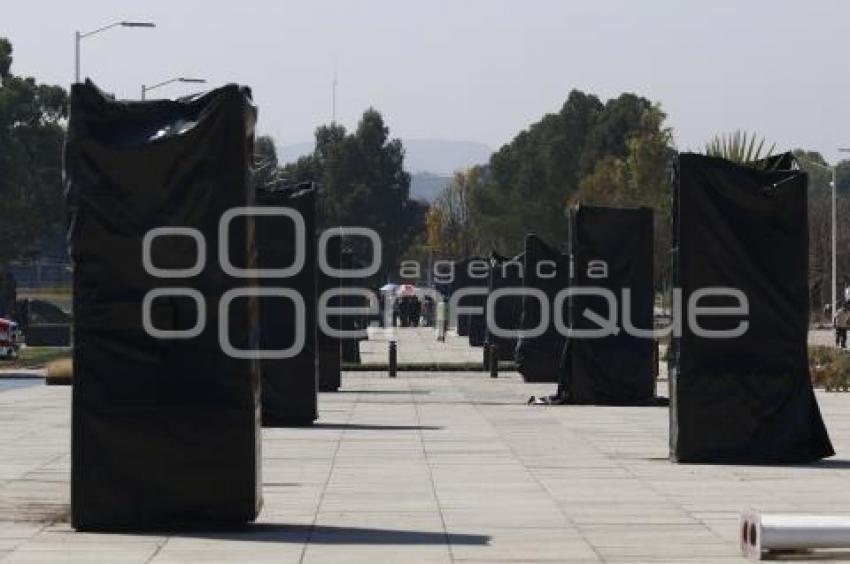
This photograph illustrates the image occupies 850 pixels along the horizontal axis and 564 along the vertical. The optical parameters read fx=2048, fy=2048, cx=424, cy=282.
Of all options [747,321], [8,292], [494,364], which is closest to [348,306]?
[494,364]

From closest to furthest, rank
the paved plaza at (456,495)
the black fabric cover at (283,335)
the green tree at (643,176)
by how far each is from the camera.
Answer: the paved plaza at (456,495)
the black fabric cover at (283,335)
the green tree at (643,176)

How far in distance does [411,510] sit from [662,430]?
33.8ft

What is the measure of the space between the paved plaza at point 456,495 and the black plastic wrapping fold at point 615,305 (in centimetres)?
348

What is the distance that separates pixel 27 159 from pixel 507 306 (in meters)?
24.2

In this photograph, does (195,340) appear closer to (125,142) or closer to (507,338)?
(125,142)

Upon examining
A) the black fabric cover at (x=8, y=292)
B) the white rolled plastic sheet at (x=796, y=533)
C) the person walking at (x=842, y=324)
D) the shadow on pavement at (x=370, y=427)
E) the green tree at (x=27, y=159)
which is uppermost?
the green tree at (x=27, y=159)

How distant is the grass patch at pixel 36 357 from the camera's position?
49.3m

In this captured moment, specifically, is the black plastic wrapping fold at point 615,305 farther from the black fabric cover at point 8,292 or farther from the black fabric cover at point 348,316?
the black fabric cover at point 8,292

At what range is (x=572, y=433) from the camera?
81.6 feet

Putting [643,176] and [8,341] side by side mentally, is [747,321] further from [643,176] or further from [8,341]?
[643,176]

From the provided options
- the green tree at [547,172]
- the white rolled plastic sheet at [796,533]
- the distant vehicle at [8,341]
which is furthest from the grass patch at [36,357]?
the green tree at [547,172]

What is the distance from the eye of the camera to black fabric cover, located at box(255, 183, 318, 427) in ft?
84.1

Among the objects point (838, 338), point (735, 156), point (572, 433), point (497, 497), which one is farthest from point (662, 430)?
point (838, 338)

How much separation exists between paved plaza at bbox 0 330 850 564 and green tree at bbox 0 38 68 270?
41.9 meters
